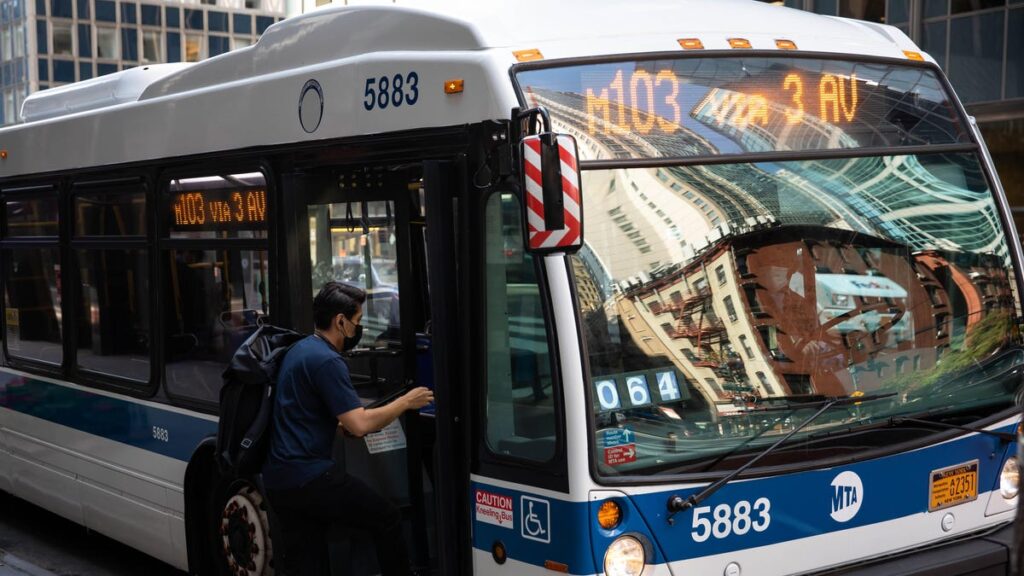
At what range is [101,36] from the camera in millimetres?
73438

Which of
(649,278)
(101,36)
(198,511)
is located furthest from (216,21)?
(649,278)

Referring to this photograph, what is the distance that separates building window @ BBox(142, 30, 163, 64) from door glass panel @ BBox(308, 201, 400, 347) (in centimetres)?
7183

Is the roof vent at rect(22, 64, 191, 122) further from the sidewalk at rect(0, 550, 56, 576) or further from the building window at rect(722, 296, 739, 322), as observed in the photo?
the building window at rect(722, 296, 739, 322)

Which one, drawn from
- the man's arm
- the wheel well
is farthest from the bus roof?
the wheel well

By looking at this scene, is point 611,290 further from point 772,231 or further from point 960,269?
point 960,269

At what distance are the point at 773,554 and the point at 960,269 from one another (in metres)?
1.47

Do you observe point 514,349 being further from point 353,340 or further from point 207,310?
point 207,310

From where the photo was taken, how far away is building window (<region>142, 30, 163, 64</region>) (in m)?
73.6

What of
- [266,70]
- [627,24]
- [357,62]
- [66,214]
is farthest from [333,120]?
[66,214]

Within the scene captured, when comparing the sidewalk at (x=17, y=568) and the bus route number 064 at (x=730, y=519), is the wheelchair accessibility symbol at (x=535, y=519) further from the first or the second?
the sidewalk at (x=17, y=568)

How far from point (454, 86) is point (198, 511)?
299 centimetres

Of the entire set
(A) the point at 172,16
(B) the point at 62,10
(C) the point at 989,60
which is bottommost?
(C) the point at 989,60

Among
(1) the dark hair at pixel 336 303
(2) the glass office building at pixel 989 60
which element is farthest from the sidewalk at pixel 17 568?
(2) the glass office building at pixel 989 60

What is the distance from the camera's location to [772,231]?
4.58m
